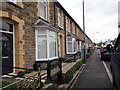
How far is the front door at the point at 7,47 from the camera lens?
7.50 meters

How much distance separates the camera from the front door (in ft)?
24.6

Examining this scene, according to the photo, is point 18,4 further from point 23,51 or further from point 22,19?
point 23,51

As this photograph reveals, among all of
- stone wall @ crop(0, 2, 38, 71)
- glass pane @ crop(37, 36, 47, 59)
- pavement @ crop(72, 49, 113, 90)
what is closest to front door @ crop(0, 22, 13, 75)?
stone wall @ crop(0, 2, 38, 71)

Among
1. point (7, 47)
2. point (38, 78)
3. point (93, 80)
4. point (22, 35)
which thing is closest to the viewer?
point (38, 78)

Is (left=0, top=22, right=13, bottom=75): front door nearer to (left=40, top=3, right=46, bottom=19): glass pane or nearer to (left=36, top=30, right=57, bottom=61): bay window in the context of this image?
(left=36, top=30, right=57, bottom=61): bay window

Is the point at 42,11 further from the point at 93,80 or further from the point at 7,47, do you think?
the point at 93,80

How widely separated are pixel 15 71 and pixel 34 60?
186 centimetres

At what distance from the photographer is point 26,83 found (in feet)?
15.4

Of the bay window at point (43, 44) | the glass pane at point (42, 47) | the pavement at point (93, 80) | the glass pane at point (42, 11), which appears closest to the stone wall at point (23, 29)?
the bay window at point (43, 44)

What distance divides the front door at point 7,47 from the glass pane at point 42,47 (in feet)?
8.95

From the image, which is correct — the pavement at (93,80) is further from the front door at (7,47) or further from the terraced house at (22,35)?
the front door at (7,47)

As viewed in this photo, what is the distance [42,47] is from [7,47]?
3347 mm

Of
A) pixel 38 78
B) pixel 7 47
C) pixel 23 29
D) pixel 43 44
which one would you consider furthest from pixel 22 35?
pixel 38 78

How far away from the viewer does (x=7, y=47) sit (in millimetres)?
7816
